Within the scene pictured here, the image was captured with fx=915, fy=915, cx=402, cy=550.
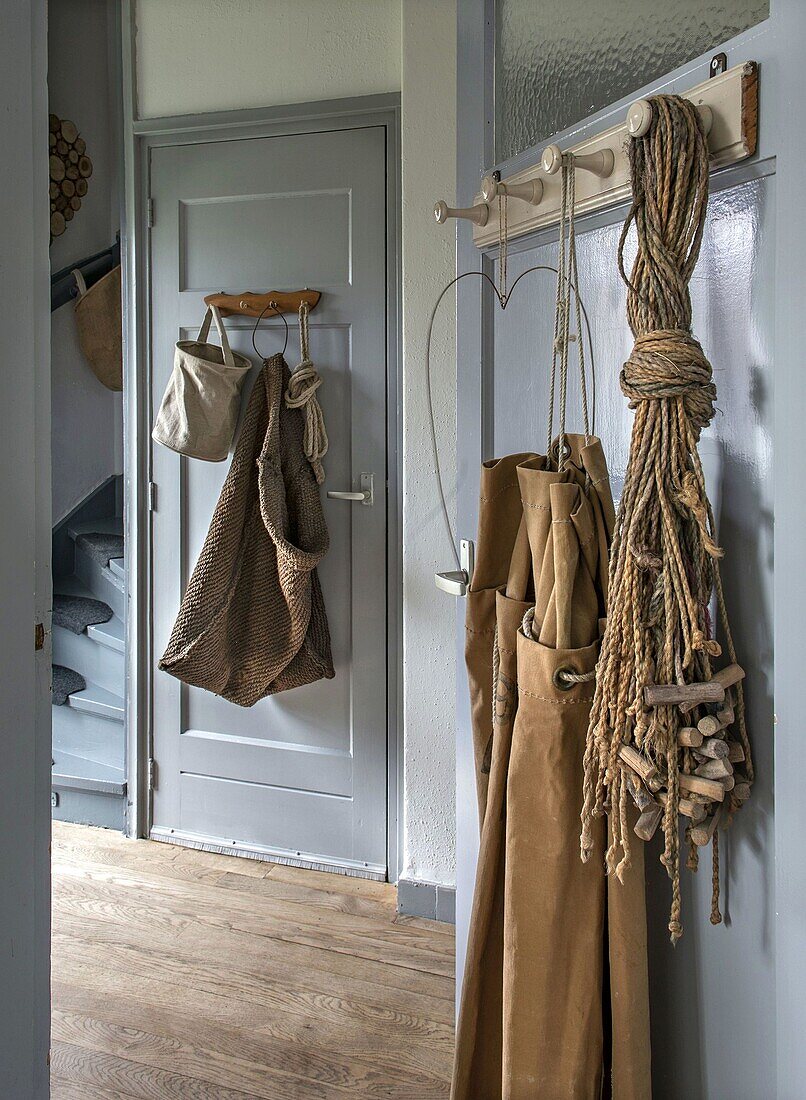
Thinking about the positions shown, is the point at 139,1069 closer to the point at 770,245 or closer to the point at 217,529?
the point at 217,529

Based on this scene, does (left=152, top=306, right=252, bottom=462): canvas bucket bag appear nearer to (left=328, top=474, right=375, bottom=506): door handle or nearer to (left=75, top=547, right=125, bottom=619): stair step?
(left=328, top=474, right=375, bottom=506): door handle

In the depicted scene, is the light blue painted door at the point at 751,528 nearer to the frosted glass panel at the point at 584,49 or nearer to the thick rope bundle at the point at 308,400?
the frosted glass panel at the point at 584,49

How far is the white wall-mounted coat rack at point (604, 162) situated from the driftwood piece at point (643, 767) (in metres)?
0.62

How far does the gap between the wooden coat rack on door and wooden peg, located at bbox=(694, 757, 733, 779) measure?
187 centimetres

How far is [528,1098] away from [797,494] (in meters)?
0.79

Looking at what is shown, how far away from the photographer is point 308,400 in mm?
2480

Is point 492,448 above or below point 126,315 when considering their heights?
below

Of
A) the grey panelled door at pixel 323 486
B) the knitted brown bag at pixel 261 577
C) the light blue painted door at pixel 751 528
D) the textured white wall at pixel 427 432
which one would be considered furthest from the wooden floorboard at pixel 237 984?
the light blue painted door at pixel 751 528

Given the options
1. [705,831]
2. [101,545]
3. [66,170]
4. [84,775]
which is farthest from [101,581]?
[705,831]

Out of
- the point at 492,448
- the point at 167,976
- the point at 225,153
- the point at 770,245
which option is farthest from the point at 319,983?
the point at 225,153

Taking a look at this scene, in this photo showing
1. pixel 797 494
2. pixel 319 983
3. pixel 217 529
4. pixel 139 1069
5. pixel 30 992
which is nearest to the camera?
pixel 797 494

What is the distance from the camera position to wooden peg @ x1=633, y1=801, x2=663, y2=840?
98 cm

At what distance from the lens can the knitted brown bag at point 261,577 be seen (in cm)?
241

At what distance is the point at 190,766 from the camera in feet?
9.14
